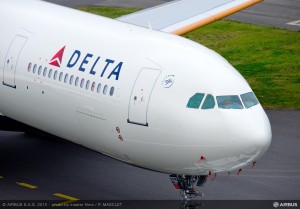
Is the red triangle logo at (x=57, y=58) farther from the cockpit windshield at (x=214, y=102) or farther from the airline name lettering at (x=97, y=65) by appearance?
the cockpit windshield at (x=214, y=102)

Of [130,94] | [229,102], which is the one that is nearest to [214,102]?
[229,102]

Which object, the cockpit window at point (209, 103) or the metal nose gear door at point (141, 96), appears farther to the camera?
the metal nose gear door at point (141, 96)

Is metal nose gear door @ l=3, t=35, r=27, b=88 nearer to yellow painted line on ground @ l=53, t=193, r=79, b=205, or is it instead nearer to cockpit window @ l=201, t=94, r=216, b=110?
yellow painted line on ground @ l=53, t=193, r=79, b=205

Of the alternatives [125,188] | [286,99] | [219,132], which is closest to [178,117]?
[219,132]

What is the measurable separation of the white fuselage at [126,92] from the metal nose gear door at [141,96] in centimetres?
3

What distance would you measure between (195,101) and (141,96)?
1.79 metres

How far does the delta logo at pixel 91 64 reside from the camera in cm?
3266

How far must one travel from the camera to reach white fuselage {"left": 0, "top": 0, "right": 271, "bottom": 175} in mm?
30188

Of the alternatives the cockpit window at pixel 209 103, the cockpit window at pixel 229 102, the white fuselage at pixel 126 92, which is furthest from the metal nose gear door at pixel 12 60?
the cockpit window at pixel 229 102

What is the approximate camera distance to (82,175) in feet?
126

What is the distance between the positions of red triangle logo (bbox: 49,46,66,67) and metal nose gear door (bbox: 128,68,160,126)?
3.89 meters

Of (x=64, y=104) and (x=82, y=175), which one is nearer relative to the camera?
(x=64, y=104)

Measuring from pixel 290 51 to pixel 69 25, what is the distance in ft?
77.7

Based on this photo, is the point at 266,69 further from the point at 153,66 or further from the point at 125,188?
the point at 153,66
